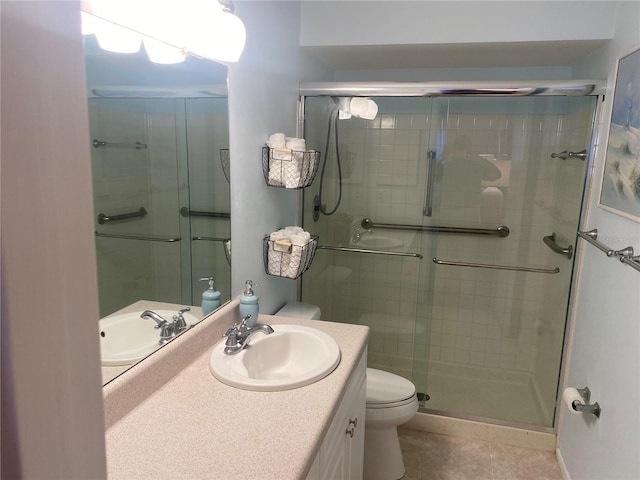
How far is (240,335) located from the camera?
1616mm

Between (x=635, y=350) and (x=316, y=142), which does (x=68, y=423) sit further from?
(x=316, y=142)

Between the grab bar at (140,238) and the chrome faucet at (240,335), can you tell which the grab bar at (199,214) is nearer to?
the grab bar at (140,238)

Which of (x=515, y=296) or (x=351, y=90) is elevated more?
(x=351, y=90)

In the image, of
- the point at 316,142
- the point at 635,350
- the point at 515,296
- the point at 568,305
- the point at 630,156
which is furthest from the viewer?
the point at 515,296

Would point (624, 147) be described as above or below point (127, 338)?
above

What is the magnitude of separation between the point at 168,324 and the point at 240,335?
0.85 feet

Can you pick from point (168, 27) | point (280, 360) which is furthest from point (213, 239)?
point (168, 27)

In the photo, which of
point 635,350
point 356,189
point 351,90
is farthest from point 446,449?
point 351,90

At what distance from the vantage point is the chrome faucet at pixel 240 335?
5.14ft

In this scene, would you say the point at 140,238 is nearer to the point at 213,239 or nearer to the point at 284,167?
the point at 213,239

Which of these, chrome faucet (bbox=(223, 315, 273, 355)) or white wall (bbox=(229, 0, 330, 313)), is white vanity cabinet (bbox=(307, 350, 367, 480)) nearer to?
chrome faucet (bbox=(223, 315, 273, 355))

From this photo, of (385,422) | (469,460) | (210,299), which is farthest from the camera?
(469,460)

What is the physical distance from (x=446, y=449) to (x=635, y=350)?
3.96ft

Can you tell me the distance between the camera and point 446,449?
246 cm
